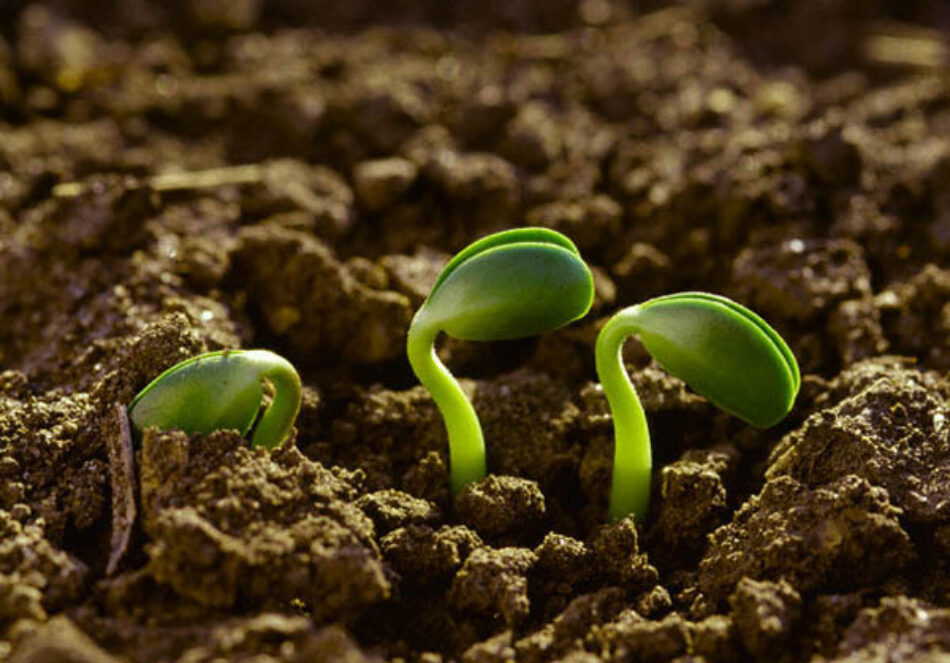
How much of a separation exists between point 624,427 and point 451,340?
591mm

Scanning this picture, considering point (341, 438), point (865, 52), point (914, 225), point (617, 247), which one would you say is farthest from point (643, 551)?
point (865, 52)

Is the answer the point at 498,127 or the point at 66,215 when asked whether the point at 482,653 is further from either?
the point at 498,127

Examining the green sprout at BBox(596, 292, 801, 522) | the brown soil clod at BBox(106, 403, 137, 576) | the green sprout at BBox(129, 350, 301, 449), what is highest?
the green sprout at BBox(596, 292, 801, 522)

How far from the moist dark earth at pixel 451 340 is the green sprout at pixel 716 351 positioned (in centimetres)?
18

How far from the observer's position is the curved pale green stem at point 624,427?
66.4 inches

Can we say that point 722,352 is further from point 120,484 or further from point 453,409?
point 120,484

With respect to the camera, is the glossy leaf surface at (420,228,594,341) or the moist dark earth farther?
the glossy leaf surface at (420,228,594,341)

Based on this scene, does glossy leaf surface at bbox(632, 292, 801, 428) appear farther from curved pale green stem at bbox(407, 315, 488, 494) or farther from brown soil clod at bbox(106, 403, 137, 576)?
brown soil clod at bbox(106, 403, 137, 576)

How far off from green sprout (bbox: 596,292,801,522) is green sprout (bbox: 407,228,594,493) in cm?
10

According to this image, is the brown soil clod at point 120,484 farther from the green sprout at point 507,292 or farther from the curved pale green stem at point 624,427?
the curved pale green stem at point 624,427

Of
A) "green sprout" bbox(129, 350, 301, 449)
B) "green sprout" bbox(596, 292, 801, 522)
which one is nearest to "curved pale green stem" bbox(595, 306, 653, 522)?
"green sprout" bbox(596, 292, 801, 522)

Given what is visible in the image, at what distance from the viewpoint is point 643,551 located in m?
1.81

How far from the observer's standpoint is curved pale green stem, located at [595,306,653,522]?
5.53ft

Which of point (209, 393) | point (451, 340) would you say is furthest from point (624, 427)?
point (209, 393)
